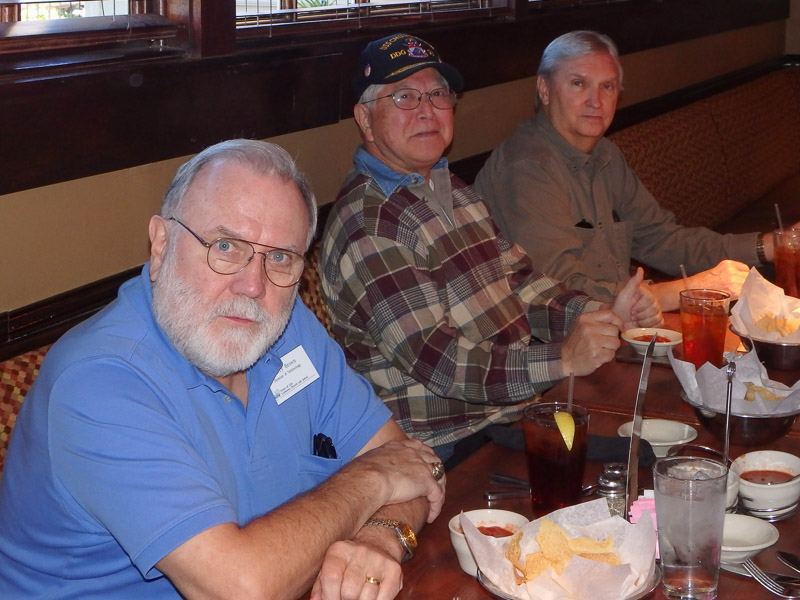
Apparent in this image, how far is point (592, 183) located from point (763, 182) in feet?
9.20

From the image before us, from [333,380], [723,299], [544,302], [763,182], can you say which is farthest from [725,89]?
[333,380]

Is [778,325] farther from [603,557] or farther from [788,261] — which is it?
[603,557]

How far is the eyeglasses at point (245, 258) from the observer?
5.17 ft

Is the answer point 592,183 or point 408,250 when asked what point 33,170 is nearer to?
point 408,250

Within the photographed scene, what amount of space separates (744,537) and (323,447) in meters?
0.76

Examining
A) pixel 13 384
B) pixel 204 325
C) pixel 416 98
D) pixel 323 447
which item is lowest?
pixel 323 447

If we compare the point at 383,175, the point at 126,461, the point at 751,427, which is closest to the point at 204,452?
the point at 126,461

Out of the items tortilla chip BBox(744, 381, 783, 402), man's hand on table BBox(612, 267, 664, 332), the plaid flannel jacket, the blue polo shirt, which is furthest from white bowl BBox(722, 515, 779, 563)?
man's hand on table BBox(612, 267, 664, 332)

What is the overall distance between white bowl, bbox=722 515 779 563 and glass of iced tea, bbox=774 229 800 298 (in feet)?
4.52

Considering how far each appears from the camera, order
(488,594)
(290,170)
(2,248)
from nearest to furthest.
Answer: (488,594) → (290,170) → (2,248)

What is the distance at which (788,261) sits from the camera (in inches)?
107

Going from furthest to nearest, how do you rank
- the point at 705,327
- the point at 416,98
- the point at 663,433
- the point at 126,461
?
the point at 416,98
the point at 705,327
the point at 663,433
the point at 126,461

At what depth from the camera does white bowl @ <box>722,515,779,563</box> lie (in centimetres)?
140

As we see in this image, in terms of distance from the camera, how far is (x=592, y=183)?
3305 millimetres
